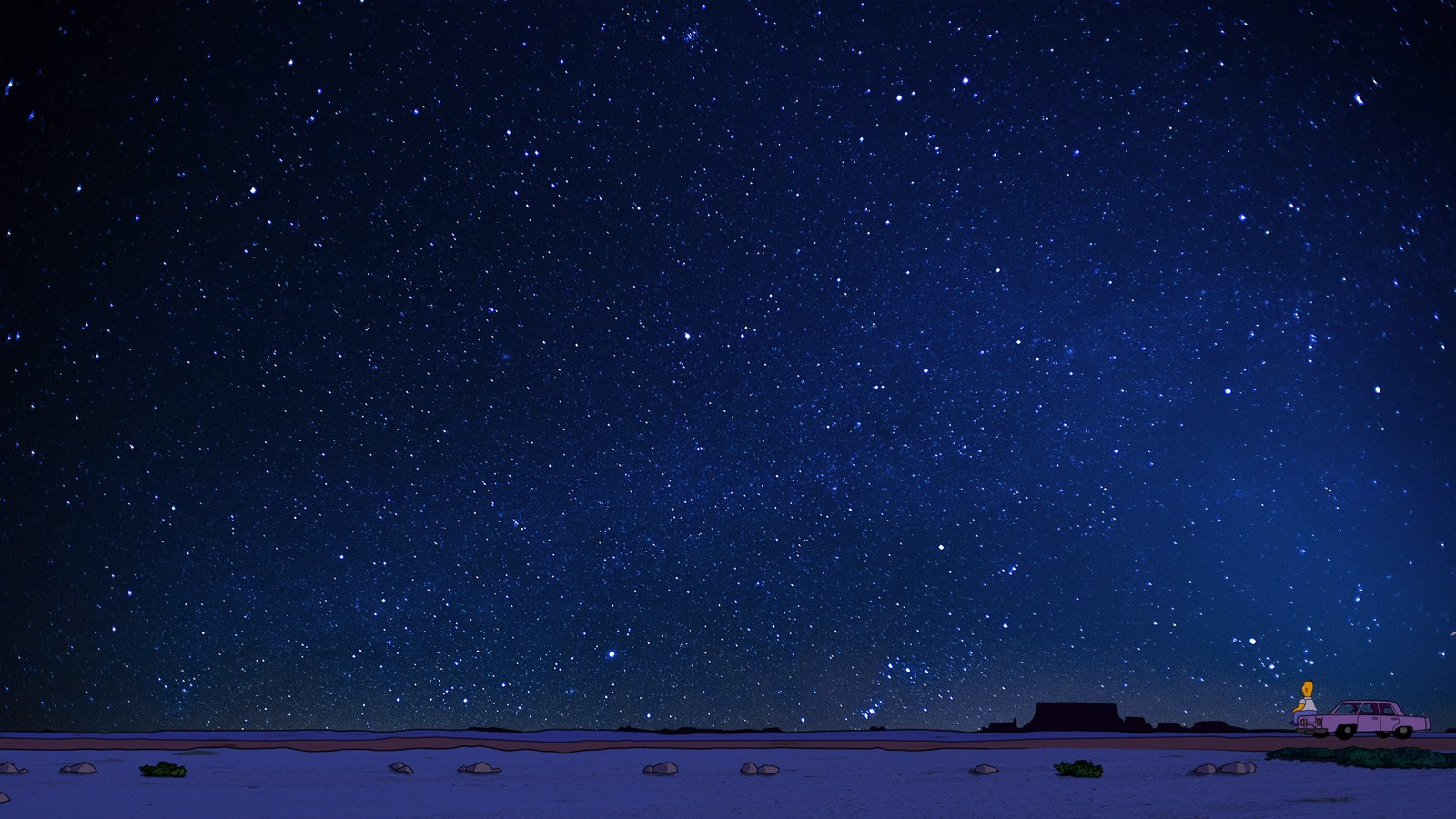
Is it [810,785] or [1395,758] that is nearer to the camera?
[810,785]

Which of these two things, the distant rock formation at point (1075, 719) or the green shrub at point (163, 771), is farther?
the distant rock formation at point (1075, 719)

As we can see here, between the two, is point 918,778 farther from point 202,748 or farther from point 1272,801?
point 202,748

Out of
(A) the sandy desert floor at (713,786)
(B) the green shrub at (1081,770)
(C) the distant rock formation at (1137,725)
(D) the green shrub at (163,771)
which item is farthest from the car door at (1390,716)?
(D) the green shrub at (163,771)

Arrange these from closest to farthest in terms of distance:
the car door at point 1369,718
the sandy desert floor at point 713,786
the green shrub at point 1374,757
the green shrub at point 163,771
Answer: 1. the sandy desert floor at point 713,786
2. the green shrub at point 1374,757
3. the green shrub at point 163,771
4. the car door at point 1369,718

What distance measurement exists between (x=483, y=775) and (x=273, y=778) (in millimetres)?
3190

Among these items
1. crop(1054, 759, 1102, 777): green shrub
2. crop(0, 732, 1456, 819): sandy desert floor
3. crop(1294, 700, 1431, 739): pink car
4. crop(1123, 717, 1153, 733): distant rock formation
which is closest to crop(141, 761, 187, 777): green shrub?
crop(0, 732, 1456, 819): sandy desert floor

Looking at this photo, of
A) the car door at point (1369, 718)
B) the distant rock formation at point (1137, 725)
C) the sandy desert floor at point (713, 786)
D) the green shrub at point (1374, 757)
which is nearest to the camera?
the sandy desert floor at point (713, 786)

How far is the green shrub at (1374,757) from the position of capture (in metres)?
17.4

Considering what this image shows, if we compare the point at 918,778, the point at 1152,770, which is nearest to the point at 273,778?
the point at 918,778

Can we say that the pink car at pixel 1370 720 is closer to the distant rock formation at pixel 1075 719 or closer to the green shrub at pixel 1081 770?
the green shrub at pixel 1081 770

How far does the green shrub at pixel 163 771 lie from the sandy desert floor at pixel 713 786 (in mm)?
213

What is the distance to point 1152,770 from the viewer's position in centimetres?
1834

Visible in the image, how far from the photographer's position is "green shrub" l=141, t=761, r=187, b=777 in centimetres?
1822

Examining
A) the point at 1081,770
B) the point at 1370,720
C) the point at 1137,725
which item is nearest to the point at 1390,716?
the point at 1370,720
